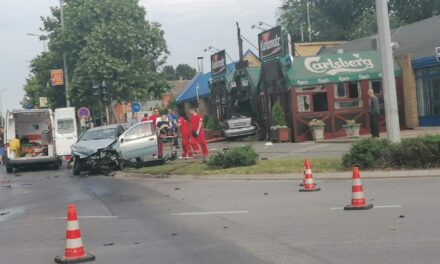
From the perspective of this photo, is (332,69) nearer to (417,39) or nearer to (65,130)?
(417,39)

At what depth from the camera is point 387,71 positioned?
15.6 m

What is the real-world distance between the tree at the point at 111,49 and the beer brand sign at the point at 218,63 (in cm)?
855

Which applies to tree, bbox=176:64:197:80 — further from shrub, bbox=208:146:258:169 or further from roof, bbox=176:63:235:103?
shrub, bbox=208:146:258:169

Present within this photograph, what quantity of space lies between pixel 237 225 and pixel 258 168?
756 cm

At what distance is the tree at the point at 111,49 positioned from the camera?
138ft

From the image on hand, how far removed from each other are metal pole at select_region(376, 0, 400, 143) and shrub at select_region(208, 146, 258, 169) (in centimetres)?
398

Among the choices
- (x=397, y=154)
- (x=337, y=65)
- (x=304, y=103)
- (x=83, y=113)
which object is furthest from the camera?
(x=83, y=113)

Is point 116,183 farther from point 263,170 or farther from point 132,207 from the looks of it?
point 132,207

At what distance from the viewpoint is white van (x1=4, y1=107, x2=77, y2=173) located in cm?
2591

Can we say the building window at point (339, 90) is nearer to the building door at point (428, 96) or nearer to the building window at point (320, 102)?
the building window at point (320, 102)

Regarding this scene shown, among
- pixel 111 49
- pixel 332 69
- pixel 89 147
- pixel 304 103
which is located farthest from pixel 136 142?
pixel 111 49

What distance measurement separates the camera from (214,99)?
3619 cm

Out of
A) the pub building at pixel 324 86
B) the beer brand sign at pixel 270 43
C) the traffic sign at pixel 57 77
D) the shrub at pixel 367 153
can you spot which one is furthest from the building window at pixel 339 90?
the traffic sign at pixel 57 77

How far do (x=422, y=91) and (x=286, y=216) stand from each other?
19619 mm
